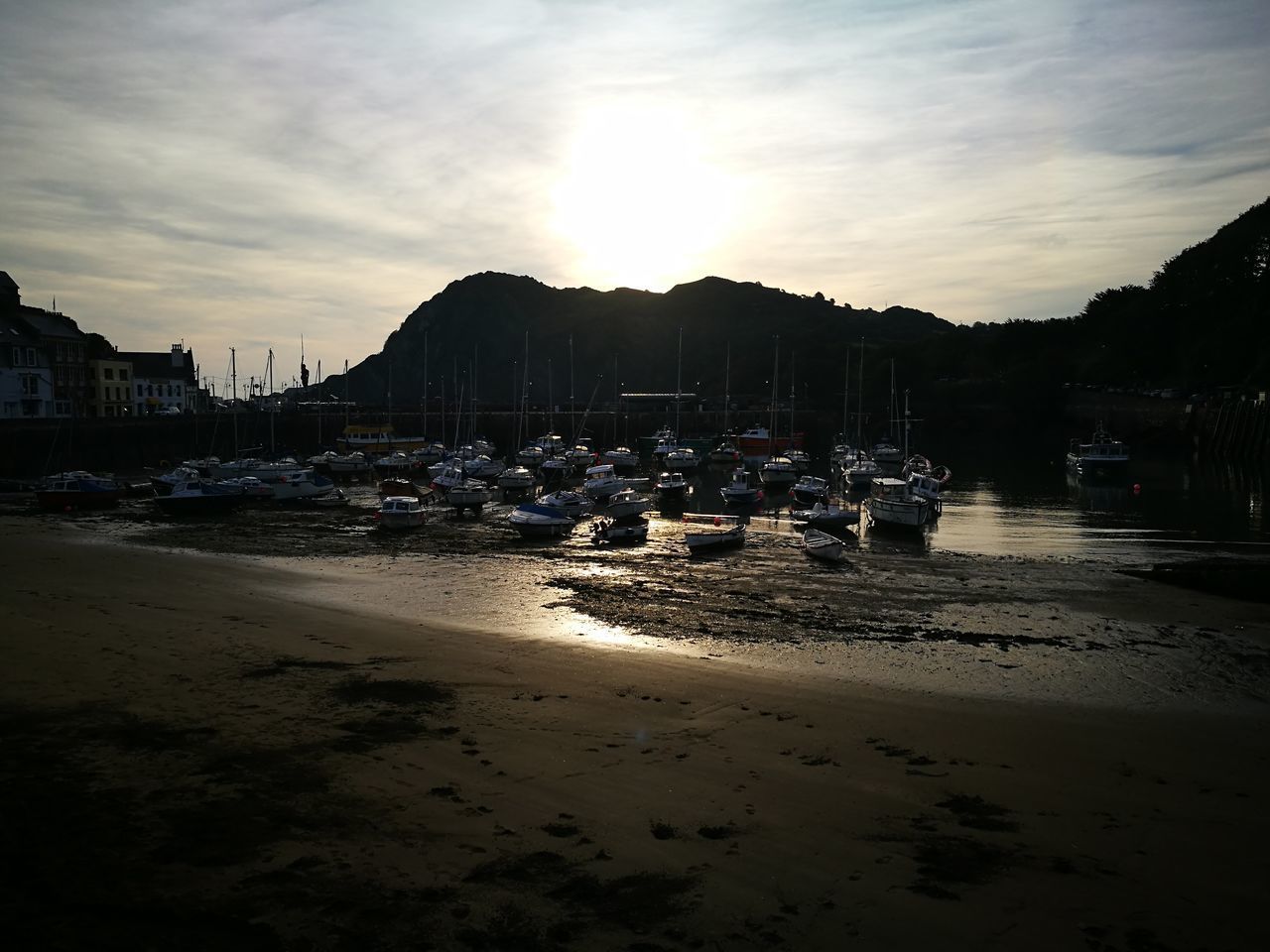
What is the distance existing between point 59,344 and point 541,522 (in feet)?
218

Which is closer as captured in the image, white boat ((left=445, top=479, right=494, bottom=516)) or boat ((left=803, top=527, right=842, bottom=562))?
boat ((left=803, top=527, right=842, bottom=562))

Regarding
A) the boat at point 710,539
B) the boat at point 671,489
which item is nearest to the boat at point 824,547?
the boat at point 710,539

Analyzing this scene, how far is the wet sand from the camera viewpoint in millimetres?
8656

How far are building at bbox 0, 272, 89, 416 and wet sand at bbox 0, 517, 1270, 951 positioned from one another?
70.6 meters

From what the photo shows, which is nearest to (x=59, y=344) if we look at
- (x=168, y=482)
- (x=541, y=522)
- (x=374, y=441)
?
(x=374, y=441)

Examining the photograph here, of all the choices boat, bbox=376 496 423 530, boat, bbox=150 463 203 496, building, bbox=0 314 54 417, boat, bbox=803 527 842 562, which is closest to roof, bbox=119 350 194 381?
building, bbox=0 314 54 417

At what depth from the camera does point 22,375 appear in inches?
3034

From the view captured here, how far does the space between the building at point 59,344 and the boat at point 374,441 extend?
23.3 m

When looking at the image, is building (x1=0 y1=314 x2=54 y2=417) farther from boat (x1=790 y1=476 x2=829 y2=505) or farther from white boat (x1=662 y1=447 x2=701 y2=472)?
boat (x1=790 y1=476 x2=829 y2=505)

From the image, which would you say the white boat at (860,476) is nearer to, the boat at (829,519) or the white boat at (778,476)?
the white boat at (778,476)

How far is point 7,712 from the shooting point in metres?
13.3

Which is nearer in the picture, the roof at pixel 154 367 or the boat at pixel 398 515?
the boat at pixel 398 515

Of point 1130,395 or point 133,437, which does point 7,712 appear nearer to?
point 133,437

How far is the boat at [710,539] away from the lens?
122 feet
